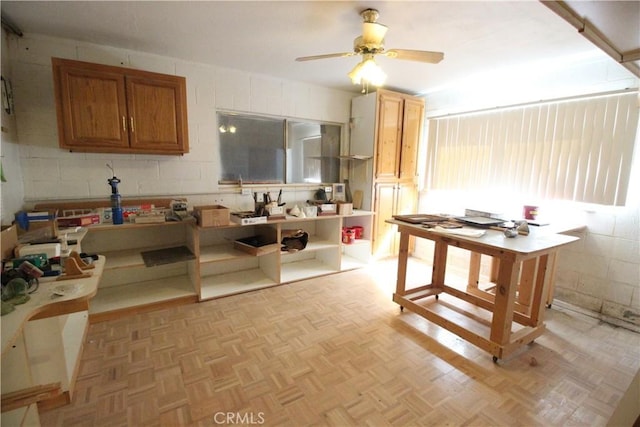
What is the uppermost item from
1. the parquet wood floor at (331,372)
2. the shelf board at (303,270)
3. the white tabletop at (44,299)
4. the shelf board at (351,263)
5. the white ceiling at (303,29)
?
the white ceiling at (303,29)

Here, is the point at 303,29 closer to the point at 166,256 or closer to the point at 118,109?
the point at 118,109

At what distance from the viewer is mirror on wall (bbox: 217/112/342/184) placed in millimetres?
3445

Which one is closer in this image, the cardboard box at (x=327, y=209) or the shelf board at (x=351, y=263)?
the cardboard box at (x=327, y=209)

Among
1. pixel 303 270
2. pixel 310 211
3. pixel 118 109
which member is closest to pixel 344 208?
pixel 310 211

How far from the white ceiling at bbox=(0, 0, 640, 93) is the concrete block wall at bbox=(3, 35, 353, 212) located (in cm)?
13

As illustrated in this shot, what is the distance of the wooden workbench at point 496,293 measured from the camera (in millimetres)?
1998

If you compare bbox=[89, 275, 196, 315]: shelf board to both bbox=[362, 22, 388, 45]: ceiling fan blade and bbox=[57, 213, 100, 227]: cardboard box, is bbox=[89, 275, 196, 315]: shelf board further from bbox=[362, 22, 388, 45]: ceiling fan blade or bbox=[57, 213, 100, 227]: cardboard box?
bbox=[362, 22, 388, 45]: ceiling fan blade

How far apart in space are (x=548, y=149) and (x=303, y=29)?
271 cm

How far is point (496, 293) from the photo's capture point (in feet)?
6.81

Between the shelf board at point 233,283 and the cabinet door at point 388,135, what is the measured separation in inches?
79.9

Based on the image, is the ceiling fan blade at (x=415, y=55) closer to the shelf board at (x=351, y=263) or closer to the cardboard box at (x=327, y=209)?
the cardboard box at (x=327, y=209)

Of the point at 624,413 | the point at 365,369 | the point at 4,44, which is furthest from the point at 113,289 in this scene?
the point at 624,413

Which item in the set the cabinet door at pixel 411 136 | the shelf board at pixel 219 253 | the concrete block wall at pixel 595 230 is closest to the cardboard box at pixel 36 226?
the shelf board at pixel 219 253

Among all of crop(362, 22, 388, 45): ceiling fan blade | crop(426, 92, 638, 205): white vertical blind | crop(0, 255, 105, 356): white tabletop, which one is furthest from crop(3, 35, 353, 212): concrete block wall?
crop(426, 92, 638, 205): white vertical blind
